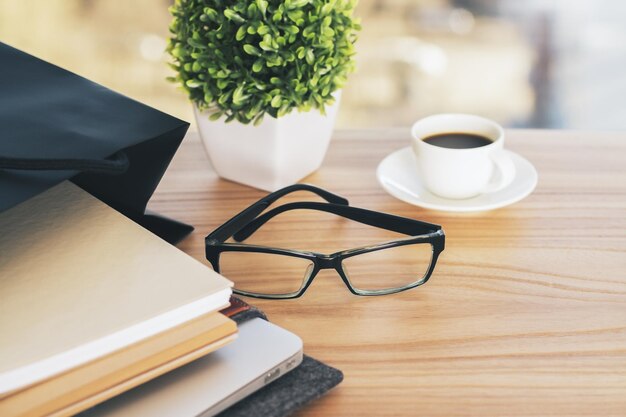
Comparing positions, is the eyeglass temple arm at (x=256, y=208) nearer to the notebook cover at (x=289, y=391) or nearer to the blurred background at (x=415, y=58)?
the notebook cover at (x=289, y=391)

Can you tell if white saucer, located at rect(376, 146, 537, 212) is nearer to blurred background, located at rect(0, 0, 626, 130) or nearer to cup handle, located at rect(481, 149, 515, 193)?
cup handle, located at rect(481, 149, 515, 193)

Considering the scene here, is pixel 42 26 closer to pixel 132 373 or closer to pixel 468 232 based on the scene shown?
pixel 468 232

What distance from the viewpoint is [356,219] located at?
80cm

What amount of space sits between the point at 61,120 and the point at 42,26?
1911mm

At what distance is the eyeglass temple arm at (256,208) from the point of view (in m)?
0.74

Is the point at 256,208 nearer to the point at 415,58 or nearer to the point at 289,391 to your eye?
the point at 289,391

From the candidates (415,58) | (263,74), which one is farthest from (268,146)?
(415,58)

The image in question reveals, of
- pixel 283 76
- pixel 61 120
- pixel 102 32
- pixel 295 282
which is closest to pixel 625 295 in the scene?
pixel 295 282

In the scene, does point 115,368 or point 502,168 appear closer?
point 115,368

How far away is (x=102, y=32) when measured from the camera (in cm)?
240

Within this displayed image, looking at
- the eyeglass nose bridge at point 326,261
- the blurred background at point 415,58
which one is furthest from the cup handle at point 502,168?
the blurred background at point 415,58

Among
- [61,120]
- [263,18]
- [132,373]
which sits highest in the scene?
[263,18]

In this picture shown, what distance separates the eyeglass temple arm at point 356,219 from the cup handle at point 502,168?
140 mm

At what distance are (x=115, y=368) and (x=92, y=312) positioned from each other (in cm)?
4
